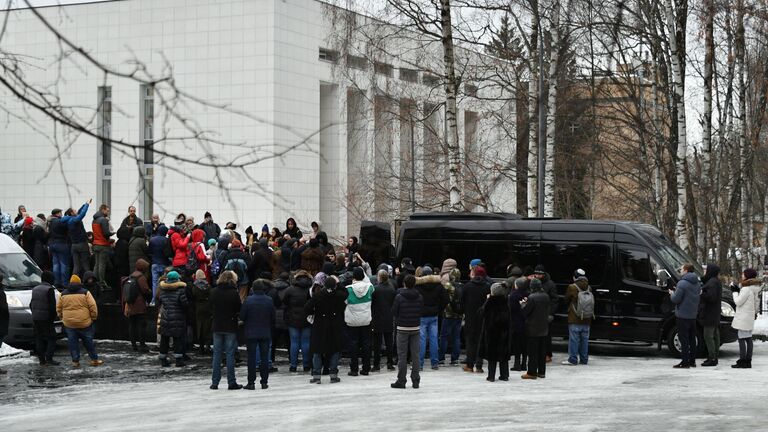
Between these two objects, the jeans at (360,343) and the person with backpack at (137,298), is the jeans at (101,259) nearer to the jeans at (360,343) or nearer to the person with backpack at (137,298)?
the person with backpack at (137,298)

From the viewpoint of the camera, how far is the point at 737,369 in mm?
18016

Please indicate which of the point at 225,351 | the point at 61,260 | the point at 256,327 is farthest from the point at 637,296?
the point at 61,260

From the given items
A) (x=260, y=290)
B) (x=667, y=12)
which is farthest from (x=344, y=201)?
(x=260, y=290)

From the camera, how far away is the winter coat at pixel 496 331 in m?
16.4

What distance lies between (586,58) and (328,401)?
19288 mm

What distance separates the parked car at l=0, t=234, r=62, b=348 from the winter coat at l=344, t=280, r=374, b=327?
23.3ft

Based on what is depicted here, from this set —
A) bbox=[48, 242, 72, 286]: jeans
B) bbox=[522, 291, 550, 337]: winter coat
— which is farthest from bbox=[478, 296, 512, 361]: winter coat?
bbox=[48, 242, 72, 286]: jeans

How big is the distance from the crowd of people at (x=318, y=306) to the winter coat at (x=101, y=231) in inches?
1.2

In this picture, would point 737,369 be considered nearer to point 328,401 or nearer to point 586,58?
point 328,401

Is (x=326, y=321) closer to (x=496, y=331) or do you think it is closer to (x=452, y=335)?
(x=496, y=331)

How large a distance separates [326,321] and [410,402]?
2930mm

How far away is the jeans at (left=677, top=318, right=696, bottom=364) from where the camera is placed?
18016 millimetres

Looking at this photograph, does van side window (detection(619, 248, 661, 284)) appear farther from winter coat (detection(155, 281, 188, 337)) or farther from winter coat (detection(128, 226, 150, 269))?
winter coat (detection(128, 226, 150, 269))

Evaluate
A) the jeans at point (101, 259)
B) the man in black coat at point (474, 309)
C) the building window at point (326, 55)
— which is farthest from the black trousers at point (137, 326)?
the building window at point (326, 55)
